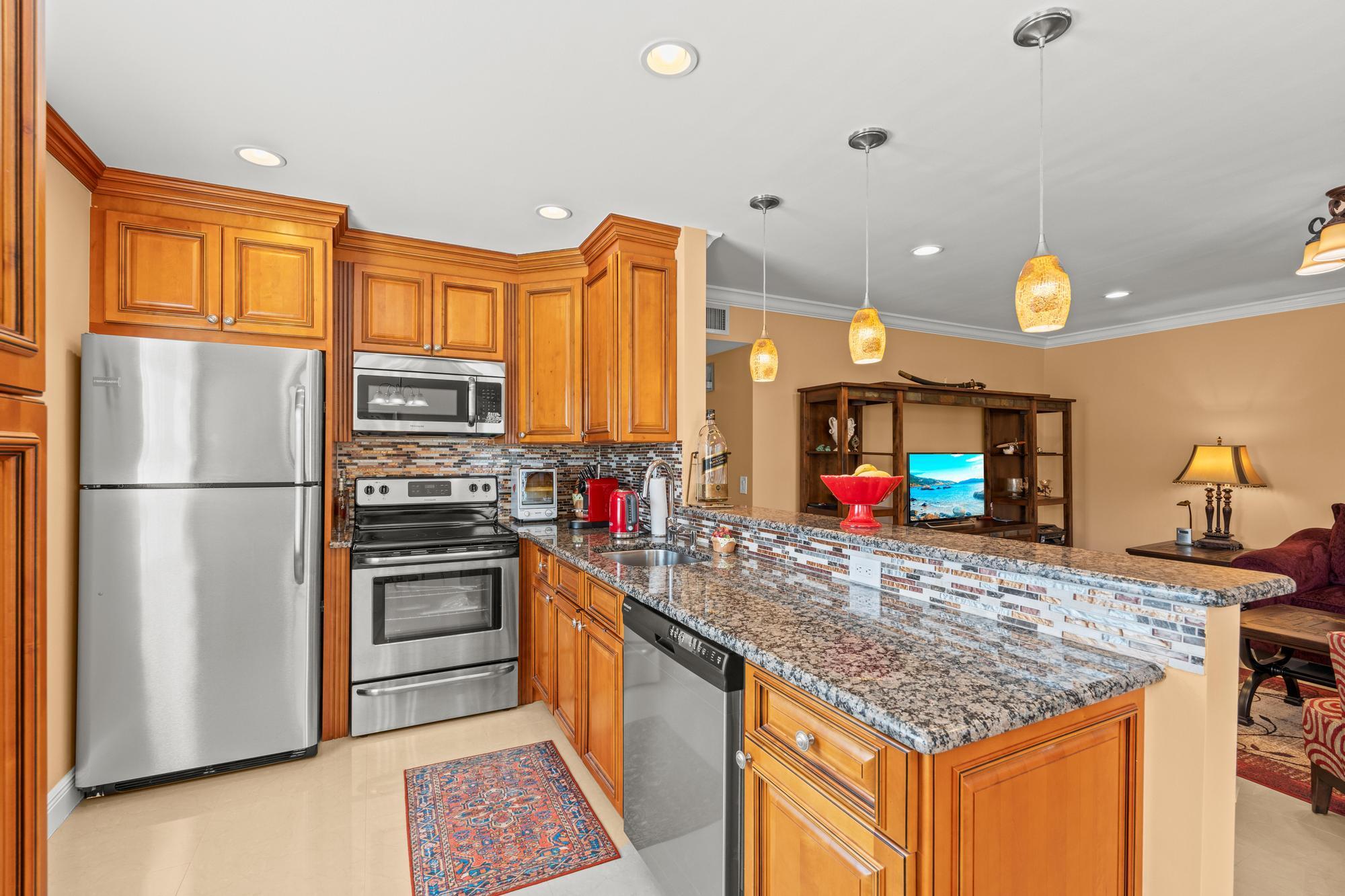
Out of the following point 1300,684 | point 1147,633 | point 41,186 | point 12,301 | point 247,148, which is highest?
point 247,148

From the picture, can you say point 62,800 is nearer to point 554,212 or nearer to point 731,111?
point 554,212

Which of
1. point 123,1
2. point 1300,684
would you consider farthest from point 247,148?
point 1300,684

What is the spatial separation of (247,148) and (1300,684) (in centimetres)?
602

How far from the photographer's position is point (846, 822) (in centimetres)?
114

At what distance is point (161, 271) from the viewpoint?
2605 mm

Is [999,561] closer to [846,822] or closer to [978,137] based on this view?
[846,822]

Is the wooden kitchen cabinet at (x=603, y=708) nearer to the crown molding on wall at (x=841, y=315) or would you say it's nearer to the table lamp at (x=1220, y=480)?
the crown molding on wall at (x=841, y=315)

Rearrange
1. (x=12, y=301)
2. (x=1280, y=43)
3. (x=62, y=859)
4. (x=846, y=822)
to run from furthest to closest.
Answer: (x=62, y=859) → (x=1280, y=43) → (x=846, y=822) → (x=12, y=301)

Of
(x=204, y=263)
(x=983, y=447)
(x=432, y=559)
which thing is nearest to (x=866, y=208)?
(x=432, y=559)

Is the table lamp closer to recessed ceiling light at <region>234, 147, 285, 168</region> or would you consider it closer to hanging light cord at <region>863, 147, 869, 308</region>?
hanging light cord at <region>863, 147, 869, 308</region>

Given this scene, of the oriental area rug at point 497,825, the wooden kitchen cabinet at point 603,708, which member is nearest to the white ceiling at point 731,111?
the wooden kitchen cabinet at point 603,708

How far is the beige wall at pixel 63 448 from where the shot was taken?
221 cm

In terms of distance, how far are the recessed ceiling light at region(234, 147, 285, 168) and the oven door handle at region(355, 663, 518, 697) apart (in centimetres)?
227

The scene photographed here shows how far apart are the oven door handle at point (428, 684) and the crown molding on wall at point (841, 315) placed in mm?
2573
